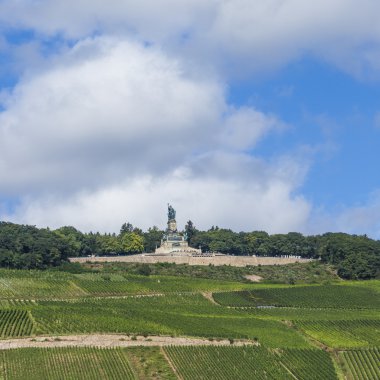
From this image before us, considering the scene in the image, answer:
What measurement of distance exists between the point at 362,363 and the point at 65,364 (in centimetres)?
2793

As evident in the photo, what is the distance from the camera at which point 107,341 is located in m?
73.8

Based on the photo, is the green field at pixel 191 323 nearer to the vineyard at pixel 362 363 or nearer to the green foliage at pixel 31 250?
the vineyard at pixel 362 363

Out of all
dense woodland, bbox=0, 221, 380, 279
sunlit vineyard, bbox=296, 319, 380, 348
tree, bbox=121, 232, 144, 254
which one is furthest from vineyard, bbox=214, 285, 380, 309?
tree, bbox=121, 232, 144, 254

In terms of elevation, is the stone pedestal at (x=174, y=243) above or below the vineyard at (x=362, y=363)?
above

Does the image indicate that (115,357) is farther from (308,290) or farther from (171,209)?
(171,209)

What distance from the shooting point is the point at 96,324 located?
78.7 m

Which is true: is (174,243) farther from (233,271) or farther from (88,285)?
(88,285)

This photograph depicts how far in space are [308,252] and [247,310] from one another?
246 ft

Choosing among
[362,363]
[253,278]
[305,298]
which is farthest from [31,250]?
[362,363]

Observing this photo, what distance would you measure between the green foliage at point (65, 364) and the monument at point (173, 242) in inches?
3223

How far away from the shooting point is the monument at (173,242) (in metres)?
156

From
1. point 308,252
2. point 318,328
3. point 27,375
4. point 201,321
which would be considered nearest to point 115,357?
point 27,375

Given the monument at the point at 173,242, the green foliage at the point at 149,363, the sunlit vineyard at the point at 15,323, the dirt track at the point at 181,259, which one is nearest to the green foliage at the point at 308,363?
the green foliage at the point at 149,363

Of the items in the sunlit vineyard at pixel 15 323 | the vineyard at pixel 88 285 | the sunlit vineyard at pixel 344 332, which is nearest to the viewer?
the sunlit vineyard at pixel 15 323
